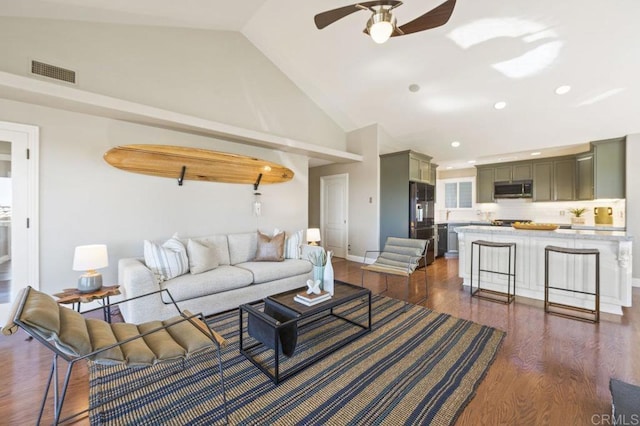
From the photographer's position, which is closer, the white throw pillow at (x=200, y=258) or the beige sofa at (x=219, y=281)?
the beige sofa at (x=219, y=281)

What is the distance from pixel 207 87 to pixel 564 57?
4.78 m

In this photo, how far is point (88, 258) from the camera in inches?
99.7

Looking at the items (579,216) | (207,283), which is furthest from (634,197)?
(207,283)

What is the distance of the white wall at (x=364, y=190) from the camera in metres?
5.69

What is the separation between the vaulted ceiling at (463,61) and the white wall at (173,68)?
147 mm

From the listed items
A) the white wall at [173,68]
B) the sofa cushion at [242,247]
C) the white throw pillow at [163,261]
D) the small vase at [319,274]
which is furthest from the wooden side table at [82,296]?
the white wall at [173,68]

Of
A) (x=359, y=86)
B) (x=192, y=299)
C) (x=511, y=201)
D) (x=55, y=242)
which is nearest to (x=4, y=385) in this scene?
(x=192, y=299)

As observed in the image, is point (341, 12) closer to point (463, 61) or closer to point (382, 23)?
point (382, 23)

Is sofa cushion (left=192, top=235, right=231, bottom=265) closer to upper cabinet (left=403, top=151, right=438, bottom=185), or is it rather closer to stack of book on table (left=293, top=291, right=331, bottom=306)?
stack of book on table (left=293, top=291, right=331, bottom=306)

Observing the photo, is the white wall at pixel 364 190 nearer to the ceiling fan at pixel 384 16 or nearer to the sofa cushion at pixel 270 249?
the sofa cushion at pixel 270 249

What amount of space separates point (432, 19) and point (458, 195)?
613 centimetres

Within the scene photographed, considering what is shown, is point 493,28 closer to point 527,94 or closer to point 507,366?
point 527,94

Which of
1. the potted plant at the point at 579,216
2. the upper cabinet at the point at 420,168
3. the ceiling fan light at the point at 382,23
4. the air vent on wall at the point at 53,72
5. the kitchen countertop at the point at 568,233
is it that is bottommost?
the kitchen countertop at the point at 568,233

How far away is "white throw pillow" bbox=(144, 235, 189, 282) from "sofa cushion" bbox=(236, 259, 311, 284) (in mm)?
751
